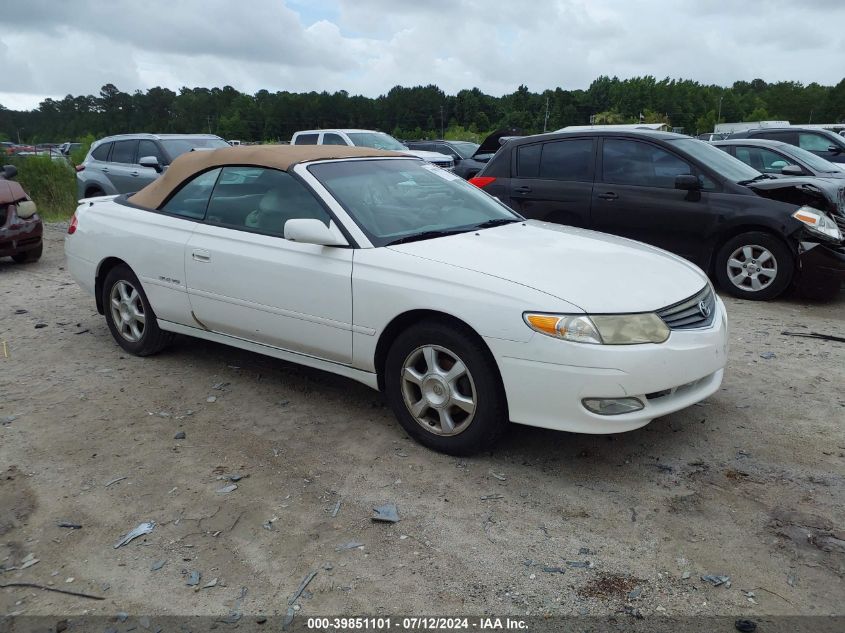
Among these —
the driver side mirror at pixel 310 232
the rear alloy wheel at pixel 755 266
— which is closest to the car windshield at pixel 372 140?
the rear alloy wheel at pixel 755 266

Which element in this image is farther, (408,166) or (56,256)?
(56,256)

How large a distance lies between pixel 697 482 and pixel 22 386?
438 cm

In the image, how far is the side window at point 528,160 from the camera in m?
8.54

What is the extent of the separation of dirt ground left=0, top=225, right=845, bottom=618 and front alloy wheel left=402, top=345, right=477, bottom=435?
0.21 meters

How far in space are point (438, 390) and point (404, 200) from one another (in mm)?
1373

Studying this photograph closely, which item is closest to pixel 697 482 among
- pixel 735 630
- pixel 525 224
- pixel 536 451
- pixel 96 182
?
pixel 536 451

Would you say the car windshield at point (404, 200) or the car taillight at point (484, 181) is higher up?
the car windshield at point (404, 200)

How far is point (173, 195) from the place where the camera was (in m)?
5.29

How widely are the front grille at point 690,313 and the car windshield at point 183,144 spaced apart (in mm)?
10776

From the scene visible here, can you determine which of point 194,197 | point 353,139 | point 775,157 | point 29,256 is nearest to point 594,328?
point 194,197

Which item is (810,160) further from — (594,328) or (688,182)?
(594,328)

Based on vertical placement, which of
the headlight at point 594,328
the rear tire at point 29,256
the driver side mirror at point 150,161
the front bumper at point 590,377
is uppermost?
the driver side mirror at point 150,161

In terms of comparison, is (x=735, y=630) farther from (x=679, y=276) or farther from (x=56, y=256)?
(x=56, y=256)

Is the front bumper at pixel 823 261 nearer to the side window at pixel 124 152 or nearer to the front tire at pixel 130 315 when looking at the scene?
the front tire at pixel 130 315
